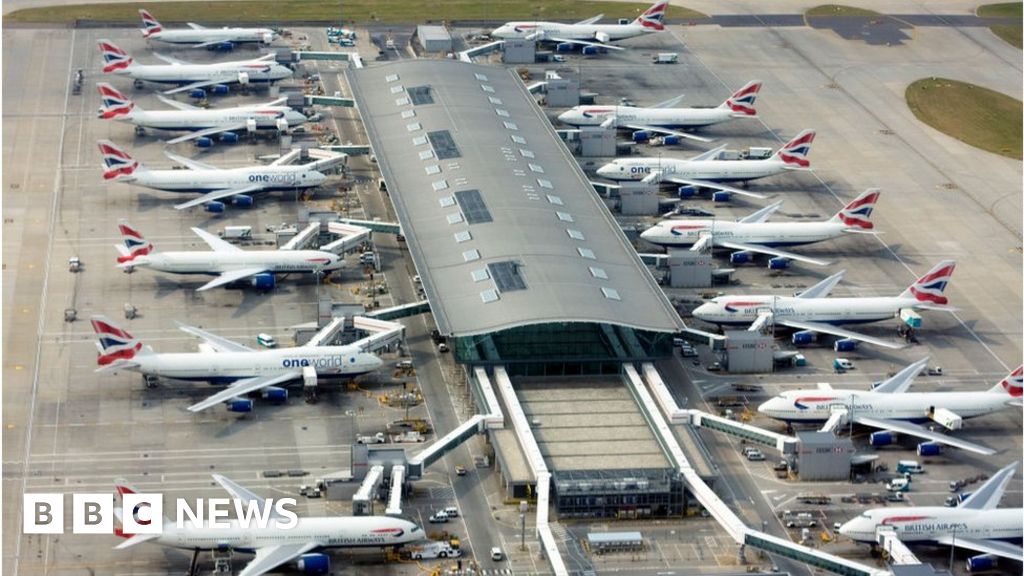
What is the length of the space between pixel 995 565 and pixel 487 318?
58.2 metres

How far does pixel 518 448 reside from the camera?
185625mm

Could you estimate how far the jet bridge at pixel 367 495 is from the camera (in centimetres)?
17238

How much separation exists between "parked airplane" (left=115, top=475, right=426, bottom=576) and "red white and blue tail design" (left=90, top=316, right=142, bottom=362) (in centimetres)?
2964

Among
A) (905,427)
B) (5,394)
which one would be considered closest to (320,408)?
(5,394)

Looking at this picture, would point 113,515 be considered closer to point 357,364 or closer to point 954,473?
point 357,364

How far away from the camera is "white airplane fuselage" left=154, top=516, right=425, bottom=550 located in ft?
538

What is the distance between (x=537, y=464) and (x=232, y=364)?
119ft

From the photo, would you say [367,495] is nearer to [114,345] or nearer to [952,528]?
[114,345]

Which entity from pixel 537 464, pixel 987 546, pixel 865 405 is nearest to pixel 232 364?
pixel 537 464

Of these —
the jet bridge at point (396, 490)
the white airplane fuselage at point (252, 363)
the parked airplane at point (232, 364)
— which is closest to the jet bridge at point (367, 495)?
the jet bridge at point (396, 490)

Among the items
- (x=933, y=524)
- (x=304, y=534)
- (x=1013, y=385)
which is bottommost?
(x=304, y=534)

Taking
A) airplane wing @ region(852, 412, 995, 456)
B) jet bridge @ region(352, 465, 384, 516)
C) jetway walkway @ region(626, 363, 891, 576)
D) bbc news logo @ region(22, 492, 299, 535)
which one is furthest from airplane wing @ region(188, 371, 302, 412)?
airplane wing @ region(852, 412, 995, 456)

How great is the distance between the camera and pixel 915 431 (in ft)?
625

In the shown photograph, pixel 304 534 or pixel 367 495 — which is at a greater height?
pixel 367 495
